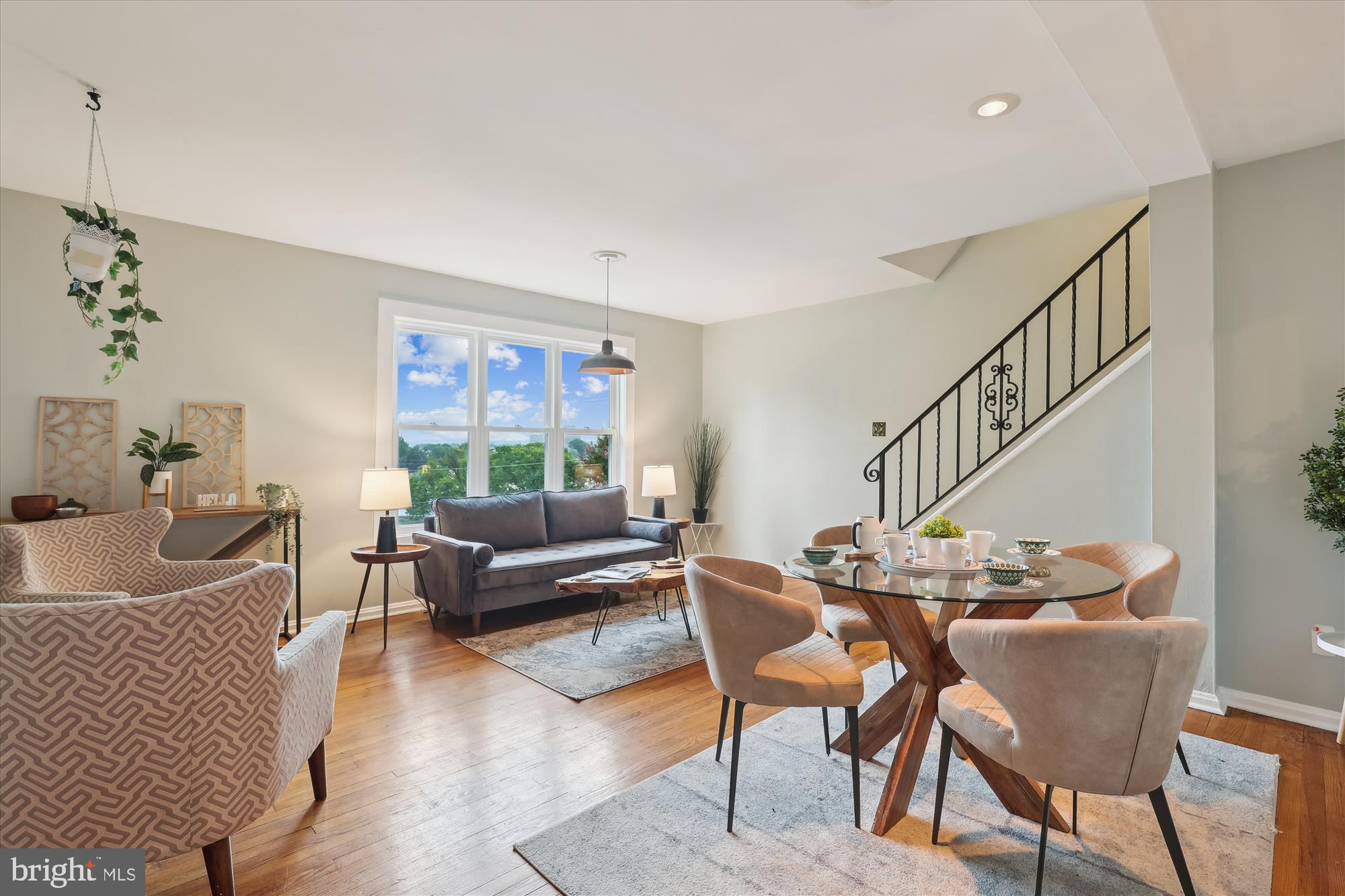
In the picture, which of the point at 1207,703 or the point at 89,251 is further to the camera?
the point at 1207,703

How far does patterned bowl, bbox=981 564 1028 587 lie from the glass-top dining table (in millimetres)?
38

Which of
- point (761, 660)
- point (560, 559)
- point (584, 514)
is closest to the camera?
point (761, 660)

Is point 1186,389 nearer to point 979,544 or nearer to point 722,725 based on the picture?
point 979,544

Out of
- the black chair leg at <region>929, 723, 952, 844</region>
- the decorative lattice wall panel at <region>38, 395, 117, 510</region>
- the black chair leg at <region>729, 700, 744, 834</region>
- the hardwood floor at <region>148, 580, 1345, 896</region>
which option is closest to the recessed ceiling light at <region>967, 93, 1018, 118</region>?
the black chair leg at <region>929, 723, 952, 844</region>

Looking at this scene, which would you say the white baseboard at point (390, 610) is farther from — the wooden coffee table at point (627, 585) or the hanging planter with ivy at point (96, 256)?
the hanging planter with ivy at point (96, 256)

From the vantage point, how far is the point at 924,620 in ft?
7.62

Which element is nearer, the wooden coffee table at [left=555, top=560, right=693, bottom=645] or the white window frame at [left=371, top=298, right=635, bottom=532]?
the wooden coffee table at [left=555, top=560, right=693, bottom=645]

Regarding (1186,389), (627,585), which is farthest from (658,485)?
(1186,389)

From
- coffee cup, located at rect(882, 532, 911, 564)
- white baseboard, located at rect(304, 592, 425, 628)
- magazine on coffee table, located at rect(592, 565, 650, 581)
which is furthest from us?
white baseboard, located at rect(304, 592, 425, 628)

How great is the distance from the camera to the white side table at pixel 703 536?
7055mm

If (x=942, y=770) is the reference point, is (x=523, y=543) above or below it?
above

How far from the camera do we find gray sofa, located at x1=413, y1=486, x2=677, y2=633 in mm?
4367

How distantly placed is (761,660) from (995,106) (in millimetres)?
2375

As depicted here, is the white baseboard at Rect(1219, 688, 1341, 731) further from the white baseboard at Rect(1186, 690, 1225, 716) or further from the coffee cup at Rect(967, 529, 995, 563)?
the coffee cup at Rect(967, 529, 995, 563)
